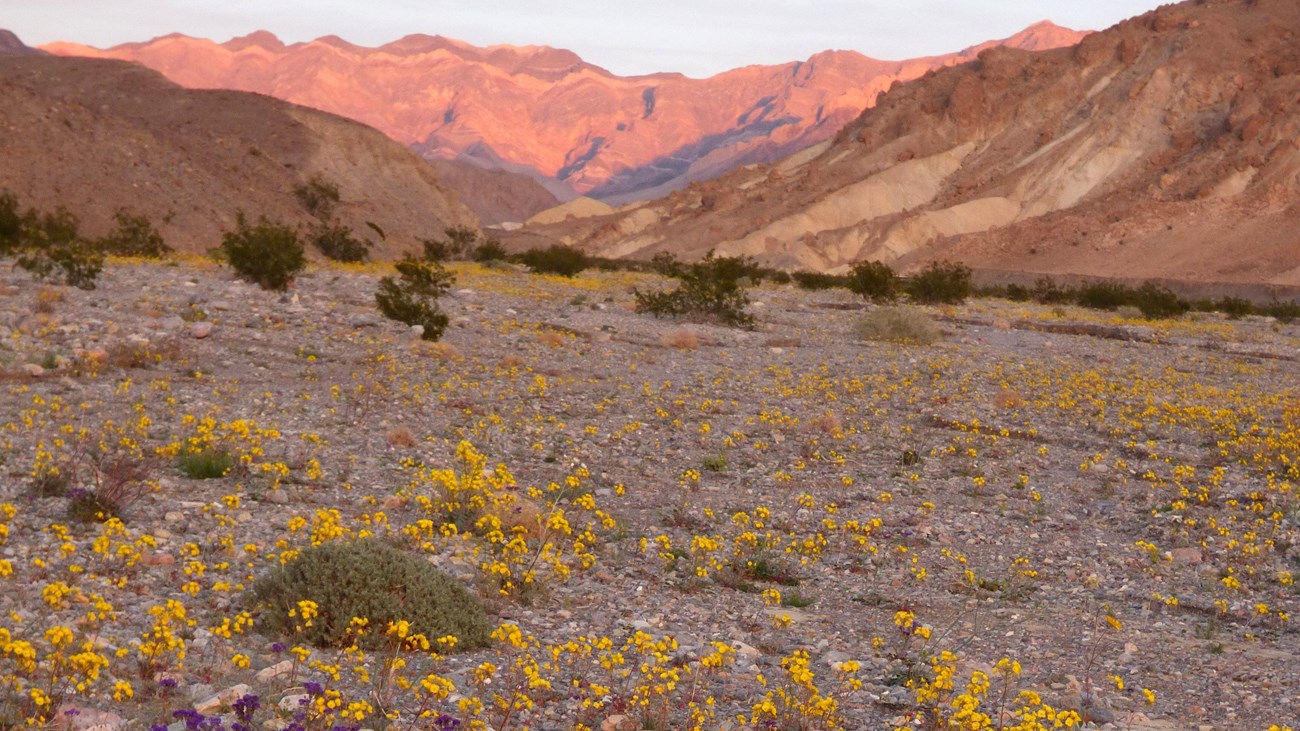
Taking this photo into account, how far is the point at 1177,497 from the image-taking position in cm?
1068

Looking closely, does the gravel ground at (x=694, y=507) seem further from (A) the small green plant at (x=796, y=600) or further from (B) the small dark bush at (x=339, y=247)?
(B) the small dark bush at (x=339, y=247)

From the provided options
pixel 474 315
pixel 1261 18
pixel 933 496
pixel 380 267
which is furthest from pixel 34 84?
pixel 1261 18

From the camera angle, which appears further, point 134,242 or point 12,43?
point 12,43

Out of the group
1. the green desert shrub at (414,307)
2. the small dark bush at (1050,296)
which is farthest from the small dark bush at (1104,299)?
the green desert shrub at (414,307)

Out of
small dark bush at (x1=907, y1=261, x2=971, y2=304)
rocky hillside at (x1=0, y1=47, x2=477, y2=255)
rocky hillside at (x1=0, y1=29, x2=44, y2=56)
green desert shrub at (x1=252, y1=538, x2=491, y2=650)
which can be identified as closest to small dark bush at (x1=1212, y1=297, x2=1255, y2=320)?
small dark bush at (x1=907, y1=261, x2=971, y2=304)

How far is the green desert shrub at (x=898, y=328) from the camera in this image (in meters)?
23.7

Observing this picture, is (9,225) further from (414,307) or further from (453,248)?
(453,248)

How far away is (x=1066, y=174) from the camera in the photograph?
301ft

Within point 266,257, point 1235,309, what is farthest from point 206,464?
point 1235,309

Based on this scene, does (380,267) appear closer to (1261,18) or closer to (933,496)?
Answer: (933,496)

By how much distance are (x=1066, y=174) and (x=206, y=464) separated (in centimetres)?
9184

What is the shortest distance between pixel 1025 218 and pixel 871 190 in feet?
42.8

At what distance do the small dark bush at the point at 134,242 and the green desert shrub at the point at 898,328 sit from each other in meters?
19.2

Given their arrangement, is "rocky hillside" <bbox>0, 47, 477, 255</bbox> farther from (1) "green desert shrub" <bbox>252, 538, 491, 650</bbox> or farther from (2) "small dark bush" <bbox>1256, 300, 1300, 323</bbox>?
(2) "small dark bush" <bbox>1256, 300, 1300, 323</bbox>
